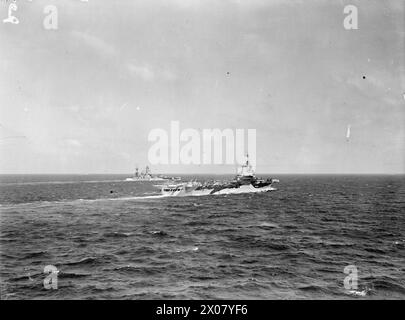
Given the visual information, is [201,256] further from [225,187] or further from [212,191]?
[225,187]

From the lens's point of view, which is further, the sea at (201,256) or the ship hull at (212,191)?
the ship hull at (212,191)

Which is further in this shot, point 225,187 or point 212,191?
point 225,187

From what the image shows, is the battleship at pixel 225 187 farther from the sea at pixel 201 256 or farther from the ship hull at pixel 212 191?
the sea at pixel 201 256

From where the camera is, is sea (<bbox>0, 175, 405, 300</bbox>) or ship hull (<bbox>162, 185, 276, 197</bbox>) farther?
ship hull (<bbox>162, 185, 276, 197</bbox>)

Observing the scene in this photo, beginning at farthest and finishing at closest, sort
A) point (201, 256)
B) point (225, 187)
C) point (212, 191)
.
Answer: point (225, 187) → point (212, 191) → point (201, 256)

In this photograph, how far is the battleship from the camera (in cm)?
8919

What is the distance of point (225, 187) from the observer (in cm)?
9688

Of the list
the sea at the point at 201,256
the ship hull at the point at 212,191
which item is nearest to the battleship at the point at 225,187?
the ship hull at the point at 212,191

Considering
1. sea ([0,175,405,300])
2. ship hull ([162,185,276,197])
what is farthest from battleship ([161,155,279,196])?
sea ([0,175,405,300])

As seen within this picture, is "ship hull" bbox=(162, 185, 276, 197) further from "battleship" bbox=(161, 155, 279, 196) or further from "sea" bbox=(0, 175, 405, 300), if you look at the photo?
"sea" bbox=(0, 175, 405, 300)

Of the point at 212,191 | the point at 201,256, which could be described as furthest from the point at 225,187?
the point at 201,256

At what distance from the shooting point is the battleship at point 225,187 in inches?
3511
